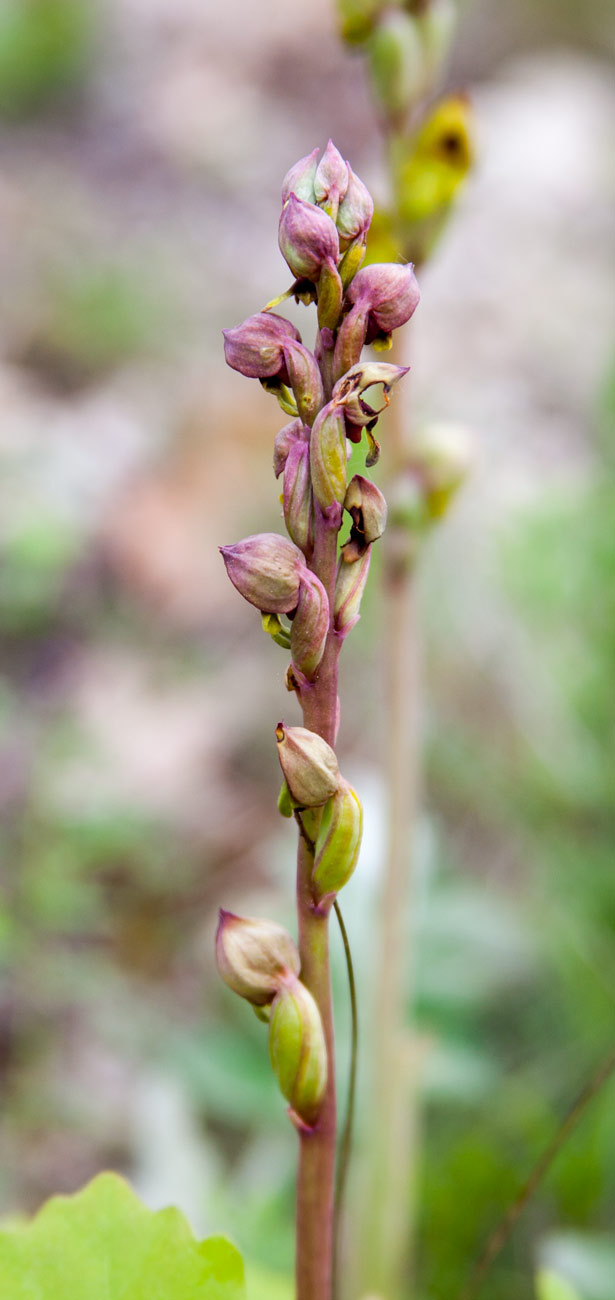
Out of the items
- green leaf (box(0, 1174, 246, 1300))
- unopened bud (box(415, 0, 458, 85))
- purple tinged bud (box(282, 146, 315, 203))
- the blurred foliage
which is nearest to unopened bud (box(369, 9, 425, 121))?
unopened bud (box(415, 0, 458, 85))

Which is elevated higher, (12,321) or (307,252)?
(12,321)

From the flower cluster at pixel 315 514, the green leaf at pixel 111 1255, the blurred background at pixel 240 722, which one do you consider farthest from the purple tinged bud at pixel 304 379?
the blurred background at pixel 240 722

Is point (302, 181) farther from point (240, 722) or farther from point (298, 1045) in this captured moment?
point (240, 722)

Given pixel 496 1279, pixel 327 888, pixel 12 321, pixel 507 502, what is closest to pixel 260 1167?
pixel 496 1279

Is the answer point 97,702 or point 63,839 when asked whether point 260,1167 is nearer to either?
point 63,839

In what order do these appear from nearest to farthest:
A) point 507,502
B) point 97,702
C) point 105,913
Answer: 1. point 105,913
2. point 97,702
3. point 507,502

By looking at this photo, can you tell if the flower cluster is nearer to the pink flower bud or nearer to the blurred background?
the pink flower bud

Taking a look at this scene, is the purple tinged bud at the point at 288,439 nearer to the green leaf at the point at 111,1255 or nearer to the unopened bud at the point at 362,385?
the unopened bud at the point at 362,385
